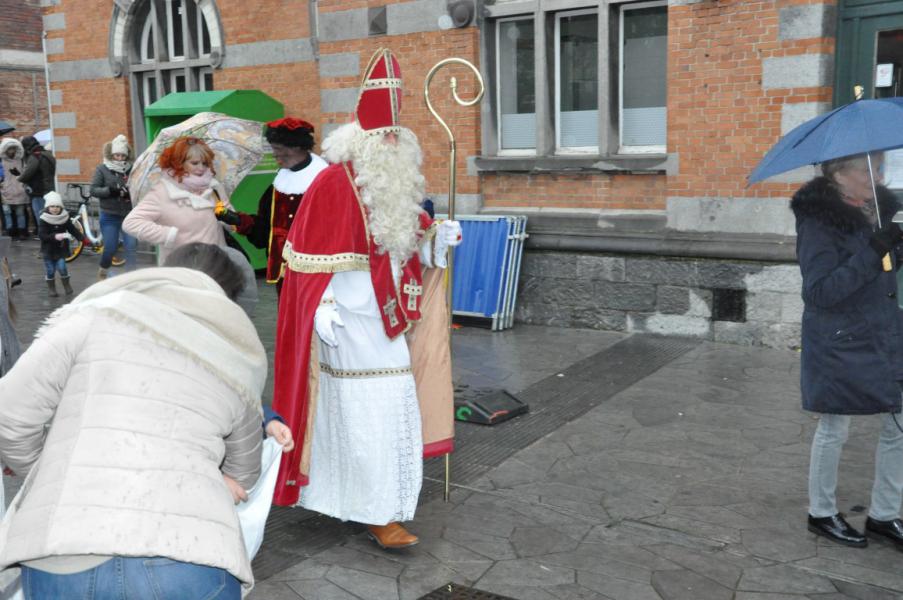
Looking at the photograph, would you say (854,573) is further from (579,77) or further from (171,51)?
(171,51)

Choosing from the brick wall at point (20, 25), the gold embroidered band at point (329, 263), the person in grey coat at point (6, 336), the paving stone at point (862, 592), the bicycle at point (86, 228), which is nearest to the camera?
the person in grey coat at point (6, 336)

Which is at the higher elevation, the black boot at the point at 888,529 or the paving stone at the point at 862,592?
the black boot at the point at 888,529

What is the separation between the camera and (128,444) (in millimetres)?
2145

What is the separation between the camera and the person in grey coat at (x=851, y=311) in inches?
167

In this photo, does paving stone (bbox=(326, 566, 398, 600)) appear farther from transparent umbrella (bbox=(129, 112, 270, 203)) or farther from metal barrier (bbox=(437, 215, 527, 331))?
metal barrier (bbox=(437, 215, 527, 331))

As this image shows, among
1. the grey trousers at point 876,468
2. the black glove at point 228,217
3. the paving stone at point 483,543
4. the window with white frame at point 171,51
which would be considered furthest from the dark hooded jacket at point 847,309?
the window with white frame at point 171,51

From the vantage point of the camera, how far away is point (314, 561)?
14.6 feet

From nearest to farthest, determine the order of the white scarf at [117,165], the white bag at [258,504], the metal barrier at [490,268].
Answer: the white bag at [258,504]
the metal barrier at [490,268]
the white scarf at [117,165]

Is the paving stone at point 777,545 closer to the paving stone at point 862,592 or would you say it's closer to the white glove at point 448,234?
the paving stone at point 862,592

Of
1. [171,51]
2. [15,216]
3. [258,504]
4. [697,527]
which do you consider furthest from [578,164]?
[15,216]

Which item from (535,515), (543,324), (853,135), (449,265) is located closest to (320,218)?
(449,265)

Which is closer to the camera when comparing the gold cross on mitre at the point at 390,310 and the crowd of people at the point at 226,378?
the crowd of people at the point at 226,378

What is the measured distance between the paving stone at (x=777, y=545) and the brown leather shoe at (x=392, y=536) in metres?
1.57

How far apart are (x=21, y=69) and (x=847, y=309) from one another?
89.6 feet
